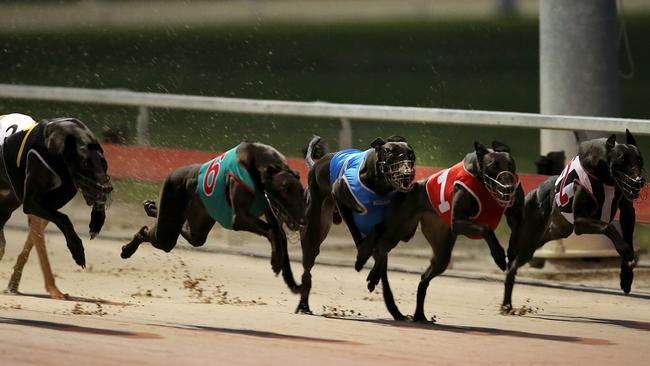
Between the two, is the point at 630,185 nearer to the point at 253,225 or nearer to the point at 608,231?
the point at 608,231

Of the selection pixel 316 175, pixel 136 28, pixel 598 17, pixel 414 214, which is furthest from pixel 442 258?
pixel 136 28

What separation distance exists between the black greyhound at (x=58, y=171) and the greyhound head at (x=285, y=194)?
933 millimetres

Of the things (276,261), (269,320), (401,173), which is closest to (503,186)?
(401,173)

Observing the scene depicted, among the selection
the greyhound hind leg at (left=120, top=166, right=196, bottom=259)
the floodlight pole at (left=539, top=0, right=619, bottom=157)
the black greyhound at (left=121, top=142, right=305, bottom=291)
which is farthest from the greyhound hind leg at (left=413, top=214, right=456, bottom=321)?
the floodlight pole at (left=539, top=0, right=619, bottom=157)

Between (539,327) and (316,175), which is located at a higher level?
(316,175)

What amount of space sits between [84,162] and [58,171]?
0.71 ft

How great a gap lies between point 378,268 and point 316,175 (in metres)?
0.75

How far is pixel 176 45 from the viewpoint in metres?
38.7

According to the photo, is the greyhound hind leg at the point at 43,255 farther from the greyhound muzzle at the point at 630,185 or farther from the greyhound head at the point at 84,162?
the greyhound muzzle at the point at 630,185

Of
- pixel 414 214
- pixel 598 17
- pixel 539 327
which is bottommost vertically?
pixel 539 327

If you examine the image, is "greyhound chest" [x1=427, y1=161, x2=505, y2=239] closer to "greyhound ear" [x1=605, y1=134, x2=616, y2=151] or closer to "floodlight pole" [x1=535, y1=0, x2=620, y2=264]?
"greyhound ear" [x1=605, y1=134, x2=616, y2=151]

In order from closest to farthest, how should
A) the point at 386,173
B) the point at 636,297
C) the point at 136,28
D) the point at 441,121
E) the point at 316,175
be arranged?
the point at 386,173, the point at 316,175, the point at 636,297, the point at 441,121, the point at 136,28

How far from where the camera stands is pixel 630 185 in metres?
9.70

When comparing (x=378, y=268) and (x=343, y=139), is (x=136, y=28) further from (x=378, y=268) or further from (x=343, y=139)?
(x=378, y=268)
